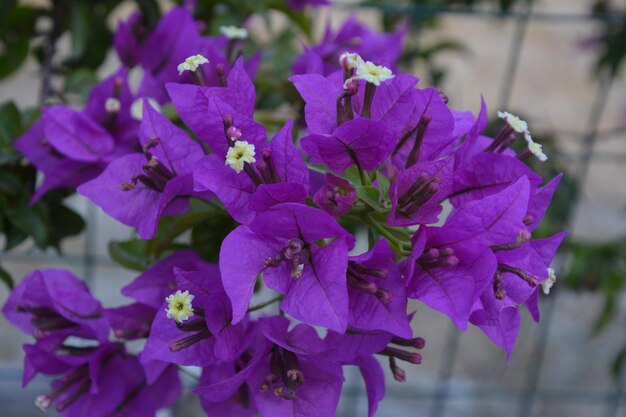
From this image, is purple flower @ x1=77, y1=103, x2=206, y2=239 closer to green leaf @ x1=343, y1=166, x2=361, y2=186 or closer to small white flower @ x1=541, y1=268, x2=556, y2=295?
green leaf @ x1=343, y1=166, x2=361, y2=186

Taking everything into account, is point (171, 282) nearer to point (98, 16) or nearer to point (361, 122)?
point (361, 122)

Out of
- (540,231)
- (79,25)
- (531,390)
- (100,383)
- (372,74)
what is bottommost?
(531,390)

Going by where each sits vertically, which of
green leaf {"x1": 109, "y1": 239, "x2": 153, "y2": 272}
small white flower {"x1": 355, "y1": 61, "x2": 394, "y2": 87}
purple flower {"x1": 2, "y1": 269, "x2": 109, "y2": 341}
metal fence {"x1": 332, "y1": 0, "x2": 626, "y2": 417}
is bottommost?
metal fence {"x1": 332, "y1": 0, "x2": 626, "y2": 417}

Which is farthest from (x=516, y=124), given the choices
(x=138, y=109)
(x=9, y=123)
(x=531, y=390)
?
(x=531, y=390)

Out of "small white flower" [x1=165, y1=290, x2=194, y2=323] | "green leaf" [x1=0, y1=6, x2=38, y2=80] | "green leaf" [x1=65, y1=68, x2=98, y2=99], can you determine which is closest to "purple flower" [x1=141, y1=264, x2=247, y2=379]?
"small white flower" [x1=165, y1=290, x2=194, y2=323]

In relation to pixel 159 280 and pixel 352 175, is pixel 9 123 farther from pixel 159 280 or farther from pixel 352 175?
pixel 352 175

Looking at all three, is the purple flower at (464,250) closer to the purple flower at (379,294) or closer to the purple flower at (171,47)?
the purple flower at (379,294)

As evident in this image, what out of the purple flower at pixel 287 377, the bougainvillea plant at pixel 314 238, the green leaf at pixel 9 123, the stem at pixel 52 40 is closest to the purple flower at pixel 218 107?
the bougainvillea plant at pixel 314 238

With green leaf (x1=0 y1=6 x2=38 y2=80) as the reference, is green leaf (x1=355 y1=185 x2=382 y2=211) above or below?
above
